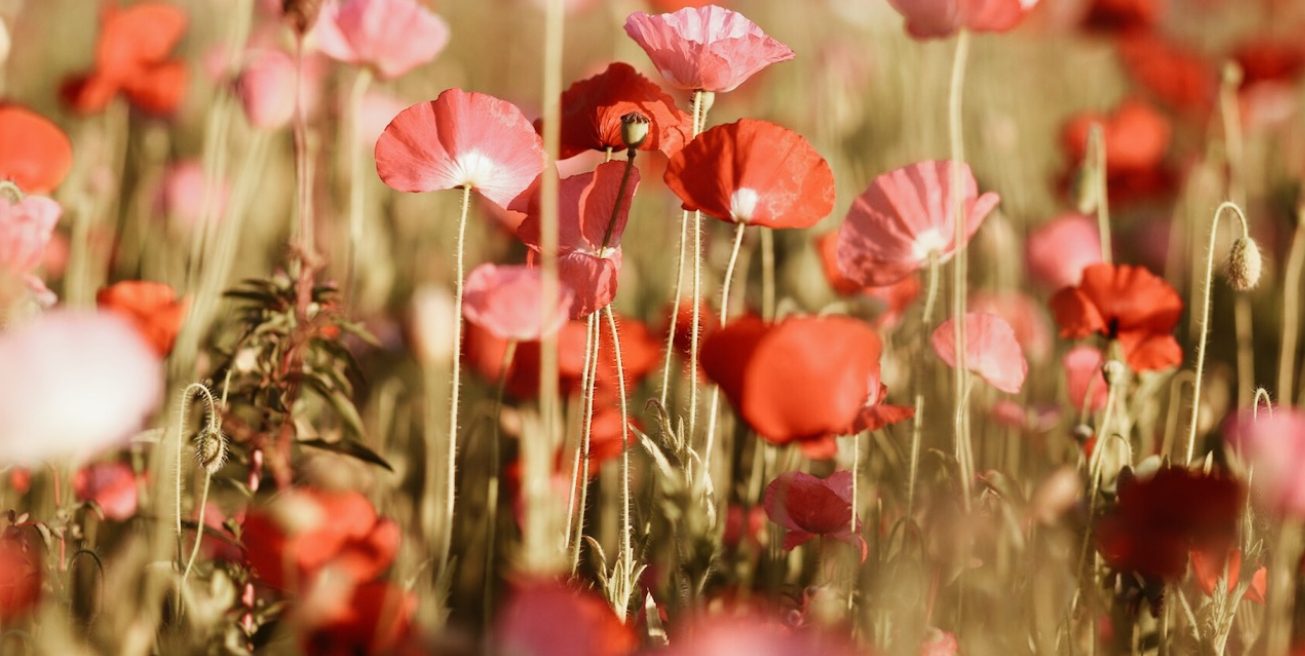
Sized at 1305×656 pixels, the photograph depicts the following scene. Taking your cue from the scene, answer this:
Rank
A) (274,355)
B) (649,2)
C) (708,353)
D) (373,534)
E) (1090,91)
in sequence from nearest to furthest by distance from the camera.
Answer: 1. (708,353)
2. (373,534)
3. (274,355)
4. (649,2)
5. (1090,91)

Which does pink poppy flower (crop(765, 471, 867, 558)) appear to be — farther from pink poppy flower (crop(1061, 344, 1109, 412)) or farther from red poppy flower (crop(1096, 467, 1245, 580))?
pink poppy flower (crop(1061, 344, 1109, 412))

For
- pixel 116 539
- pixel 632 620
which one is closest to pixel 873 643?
pixel 632 620

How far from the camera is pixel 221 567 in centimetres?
83

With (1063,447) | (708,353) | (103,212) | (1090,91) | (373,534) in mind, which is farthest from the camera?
(1090,91)

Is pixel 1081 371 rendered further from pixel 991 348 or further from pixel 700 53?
pixel 700 53

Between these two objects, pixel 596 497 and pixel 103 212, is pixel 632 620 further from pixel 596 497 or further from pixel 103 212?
pixel 103 212

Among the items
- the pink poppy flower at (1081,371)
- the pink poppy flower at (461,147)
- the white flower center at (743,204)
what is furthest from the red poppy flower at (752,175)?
the pink poppy flower at (1081,371)

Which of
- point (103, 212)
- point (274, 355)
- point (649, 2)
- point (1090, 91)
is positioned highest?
point (1090, 91)

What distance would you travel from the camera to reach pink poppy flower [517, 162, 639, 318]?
2.42 feet

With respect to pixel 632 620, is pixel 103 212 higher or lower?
higher

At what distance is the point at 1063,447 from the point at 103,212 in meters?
1.22

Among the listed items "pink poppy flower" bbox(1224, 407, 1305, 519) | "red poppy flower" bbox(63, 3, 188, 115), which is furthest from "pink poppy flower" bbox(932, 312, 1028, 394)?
"red poppy flower" bbox(63, 3, 188, 115)

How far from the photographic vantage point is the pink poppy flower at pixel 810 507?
2.58 feet

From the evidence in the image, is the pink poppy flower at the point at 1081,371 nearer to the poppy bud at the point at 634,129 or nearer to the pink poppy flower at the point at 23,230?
the poppy bud at the point at 634,129
